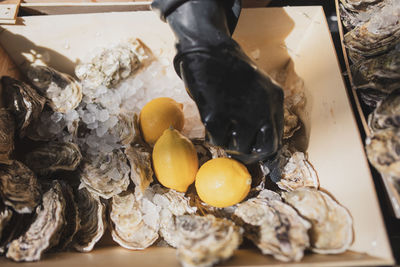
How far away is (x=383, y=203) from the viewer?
35.7 inches

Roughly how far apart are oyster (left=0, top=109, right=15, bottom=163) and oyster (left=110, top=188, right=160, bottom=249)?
1.18ft

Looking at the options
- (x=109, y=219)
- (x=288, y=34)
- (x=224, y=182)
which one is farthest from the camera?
(x=288, y=34)

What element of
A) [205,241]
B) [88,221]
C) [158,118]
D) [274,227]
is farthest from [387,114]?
[88,221]

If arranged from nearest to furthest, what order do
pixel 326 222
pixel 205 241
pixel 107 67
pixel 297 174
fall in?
pixel 205 241 < pixel 326 222 < pixel 297 174 < pixel 107 67

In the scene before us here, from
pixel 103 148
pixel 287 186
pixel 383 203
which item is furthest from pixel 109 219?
pixel 383 203

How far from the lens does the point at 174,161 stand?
89 centimetres

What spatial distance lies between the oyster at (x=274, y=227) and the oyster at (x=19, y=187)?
2.03 feet

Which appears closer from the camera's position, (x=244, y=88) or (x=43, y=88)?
(x=244, y=88)

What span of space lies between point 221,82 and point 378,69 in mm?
545

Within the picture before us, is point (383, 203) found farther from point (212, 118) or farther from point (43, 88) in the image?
point (43, 88)

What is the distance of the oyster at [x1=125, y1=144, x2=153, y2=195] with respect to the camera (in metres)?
0.93

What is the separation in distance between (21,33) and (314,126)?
1.18m

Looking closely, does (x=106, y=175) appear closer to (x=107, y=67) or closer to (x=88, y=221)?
(x=88, y=221)

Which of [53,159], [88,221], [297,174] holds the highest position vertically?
[297,174]
